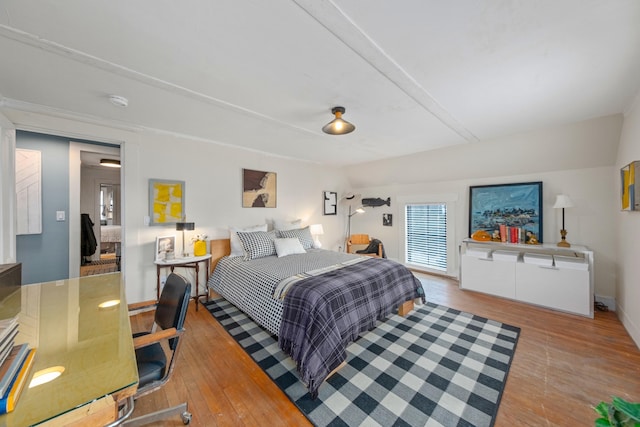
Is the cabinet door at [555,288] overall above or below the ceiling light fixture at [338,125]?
below

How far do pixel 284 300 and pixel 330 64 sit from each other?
1.96m

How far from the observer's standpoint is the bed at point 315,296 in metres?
1.83

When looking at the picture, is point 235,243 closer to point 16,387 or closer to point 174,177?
point 174,177

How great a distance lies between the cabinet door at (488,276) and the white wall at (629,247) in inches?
38.1

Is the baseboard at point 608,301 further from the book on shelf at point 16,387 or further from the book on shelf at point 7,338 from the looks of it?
the book on shelf at point 7,338

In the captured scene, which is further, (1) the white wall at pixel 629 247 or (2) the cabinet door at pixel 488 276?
(2) the cabinet door at pixel 488 276

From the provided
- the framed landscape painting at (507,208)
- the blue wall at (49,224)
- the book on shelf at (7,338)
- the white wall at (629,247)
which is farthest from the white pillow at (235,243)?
the white wall at (629,247)

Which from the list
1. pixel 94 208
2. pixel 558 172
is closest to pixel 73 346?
pixel 558 172

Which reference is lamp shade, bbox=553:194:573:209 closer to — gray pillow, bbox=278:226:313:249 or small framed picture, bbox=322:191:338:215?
gray pillow, bbox=278:226:313:249

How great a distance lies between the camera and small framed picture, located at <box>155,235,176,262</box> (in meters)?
3.01

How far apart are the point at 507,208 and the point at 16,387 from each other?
496 centimetres

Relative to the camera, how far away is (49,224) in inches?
126

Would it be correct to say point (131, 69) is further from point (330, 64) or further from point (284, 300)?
point (284, 300)

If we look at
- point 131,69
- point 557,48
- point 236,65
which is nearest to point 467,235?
point 557,48
